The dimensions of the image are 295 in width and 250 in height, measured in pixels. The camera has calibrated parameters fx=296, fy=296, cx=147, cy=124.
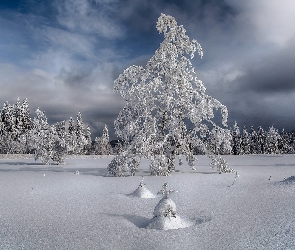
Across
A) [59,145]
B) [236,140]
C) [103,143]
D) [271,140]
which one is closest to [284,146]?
[271,140]

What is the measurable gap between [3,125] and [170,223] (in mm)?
60349

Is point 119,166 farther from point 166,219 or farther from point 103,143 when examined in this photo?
point 103,143

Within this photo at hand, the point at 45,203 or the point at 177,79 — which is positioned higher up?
the point at 177,79

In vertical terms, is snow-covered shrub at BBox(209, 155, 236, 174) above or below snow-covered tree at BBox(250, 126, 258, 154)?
below

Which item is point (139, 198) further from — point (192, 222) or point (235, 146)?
point (235, 146)

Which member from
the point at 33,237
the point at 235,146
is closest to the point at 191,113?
the point at 33,237

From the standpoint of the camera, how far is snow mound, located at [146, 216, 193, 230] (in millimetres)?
5156

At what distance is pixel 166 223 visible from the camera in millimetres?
5191

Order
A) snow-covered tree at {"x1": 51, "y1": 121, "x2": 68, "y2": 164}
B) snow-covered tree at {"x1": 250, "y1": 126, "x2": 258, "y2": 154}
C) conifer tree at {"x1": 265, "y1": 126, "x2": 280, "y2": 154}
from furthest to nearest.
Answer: snow-covered tree at {"x1": 250, "y1": 126, "x2": 258, "y2": 154}
conifer tree at {"x1": 265, "y1": 126, "x2": 280, "y2": 154}
snow-covered tree at {"x1": 51, "y1": 121, "x2": 68, "y2": 164}

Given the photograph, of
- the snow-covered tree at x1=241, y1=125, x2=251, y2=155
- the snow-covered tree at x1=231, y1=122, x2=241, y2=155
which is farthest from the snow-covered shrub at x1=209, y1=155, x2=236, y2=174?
the snow-covered tree at x1=241, y1=125, x2=251, y2=155

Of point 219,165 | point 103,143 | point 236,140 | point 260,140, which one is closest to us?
point 219,165

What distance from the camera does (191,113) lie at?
15.3 m

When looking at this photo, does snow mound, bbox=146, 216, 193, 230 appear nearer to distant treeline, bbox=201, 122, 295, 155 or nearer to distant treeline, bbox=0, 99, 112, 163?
distant treeline, bbox=0, 99, 112, 163

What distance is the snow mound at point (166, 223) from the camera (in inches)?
203
